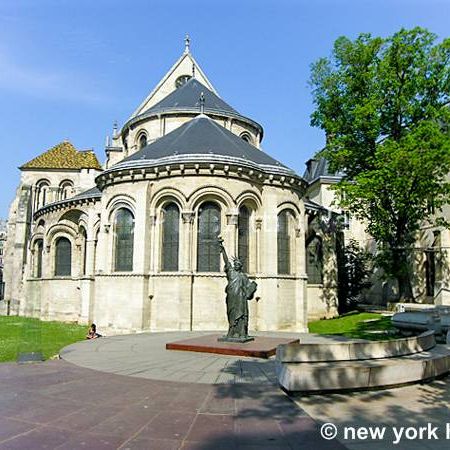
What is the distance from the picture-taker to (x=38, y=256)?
32.8m

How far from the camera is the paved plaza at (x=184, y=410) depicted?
15.5 ft

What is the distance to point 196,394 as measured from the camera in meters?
6.87

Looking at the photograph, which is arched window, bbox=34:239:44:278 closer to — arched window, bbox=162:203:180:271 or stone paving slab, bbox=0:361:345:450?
arched window, bbox=162:203:180:271

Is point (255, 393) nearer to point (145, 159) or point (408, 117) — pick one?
point (145, 159)

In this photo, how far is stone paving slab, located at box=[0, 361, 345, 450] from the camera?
4.70 m

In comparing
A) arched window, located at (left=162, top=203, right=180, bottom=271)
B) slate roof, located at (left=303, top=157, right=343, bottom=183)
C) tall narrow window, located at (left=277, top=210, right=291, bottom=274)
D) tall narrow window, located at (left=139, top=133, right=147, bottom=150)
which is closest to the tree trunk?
tall narrow window, located at (left=277, top=210, right=291, bottom=274)

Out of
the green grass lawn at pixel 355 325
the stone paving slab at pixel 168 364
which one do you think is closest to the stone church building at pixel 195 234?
the green grass lawn at pixel 355 325

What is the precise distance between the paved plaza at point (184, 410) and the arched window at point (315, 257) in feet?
65.1

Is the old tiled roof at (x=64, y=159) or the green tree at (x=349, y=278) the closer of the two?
the green tree at (x=349, y=278)

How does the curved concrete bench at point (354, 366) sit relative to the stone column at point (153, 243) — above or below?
below

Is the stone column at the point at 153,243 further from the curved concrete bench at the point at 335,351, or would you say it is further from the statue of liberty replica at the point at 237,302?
the curved concrete bench at the point at 335,351

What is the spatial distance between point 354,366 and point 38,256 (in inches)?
1223

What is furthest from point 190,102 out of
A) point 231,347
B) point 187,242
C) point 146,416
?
point 146,416

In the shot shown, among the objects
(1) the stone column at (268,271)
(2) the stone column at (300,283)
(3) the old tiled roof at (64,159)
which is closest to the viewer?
(1) the stone column at (268,271)
